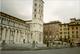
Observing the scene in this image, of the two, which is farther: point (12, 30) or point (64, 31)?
point (64, 31)

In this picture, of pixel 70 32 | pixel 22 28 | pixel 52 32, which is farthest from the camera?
pixel 52 32

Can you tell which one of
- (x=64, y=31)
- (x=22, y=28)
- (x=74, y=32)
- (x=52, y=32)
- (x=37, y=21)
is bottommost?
(x=74, y=32)

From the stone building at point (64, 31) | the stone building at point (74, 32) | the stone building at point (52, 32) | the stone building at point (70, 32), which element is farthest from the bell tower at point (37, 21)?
the stone building at point (74, 32)

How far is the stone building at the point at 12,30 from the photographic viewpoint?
3883 centimetres

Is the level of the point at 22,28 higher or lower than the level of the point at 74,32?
higher

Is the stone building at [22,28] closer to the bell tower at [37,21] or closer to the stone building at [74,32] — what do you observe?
the bell tower at [37,21]

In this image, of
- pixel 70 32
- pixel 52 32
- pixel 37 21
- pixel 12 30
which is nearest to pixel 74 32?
pixel 70 32

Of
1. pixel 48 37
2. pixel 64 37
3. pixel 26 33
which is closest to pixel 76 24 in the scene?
pixel 64 37

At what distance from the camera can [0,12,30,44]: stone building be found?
38.8m

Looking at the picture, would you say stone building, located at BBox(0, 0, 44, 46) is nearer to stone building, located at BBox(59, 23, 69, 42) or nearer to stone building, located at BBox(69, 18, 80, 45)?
stone building, located at BBox(59, 23, 69, 42)

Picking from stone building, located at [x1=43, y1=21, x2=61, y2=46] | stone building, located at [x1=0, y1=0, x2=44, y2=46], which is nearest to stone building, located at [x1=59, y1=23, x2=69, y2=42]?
stone building, located at [x1=43, y1=21, x2=61, y2=46]

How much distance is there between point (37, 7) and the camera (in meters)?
56.1

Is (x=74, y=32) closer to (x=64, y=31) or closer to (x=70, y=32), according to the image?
(x=70, y=32)

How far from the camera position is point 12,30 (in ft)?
144
